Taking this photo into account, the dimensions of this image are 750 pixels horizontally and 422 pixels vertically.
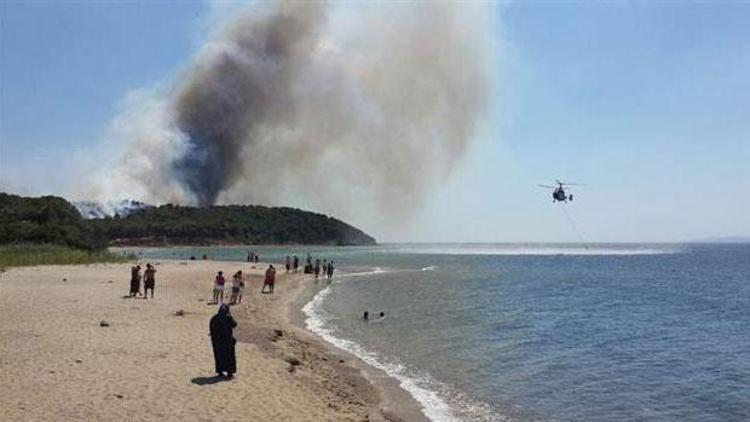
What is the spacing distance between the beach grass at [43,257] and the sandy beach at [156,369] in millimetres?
22766

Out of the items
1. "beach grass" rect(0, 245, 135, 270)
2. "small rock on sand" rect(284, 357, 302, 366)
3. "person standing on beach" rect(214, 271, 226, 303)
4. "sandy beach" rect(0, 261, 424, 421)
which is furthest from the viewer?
"beach grass" rect(0, 245, 135, 270)

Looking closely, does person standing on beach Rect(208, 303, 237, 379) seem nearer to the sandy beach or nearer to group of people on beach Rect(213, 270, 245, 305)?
the sandy beach

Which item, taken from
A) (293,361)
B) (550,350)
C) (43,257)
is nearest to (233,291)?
(550,350)

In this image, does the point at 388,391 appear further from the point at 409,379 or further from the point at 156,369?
the point at 156,369

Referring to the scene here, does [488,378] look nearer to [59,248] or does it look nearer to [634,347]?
[634,347]

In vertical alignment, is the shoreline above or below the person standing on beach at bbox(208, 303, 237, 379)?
below

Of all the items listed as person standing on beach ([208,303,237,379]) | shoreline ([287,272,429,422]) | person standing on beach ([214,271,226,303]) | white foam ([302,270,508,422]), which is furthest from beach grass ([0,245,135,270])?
person standing on beach ([208,303,237,379])

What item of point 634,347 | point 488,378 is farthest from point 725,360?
point 488,378

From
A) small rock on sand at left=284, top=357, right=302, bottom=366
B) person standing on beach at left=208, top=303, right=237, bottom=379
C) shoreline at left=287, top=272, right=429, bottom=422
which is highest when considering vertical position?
person standing on beach at left=208, top=303, right=237, bottom=379

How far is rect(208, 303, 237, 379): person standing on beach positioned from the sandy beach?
0.33m

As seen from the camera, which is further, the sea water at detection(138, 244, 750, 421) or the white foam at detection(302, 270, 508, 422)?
the sea water at detection(138, 244, 750, 421)

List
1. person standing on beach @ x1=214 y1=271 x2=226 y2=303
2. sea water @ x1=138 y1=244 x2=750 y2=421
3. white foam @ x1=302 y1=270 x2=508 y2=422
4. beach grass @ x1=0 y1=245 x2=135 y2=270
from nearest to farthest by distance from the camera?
white foam @ x1=302 y1=270 x2=508 y2=422
sea water @ x1=138 y1=244 x2=750 y2=421
person standing on beach @ x1=214 y1=271 x2=226 y2=303
beach grass @ x1=0 y1=245 x2=135 y2=270

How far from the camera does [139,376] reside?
14.9 metres

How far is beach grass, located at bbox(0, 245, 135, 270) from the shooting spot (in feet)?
164
